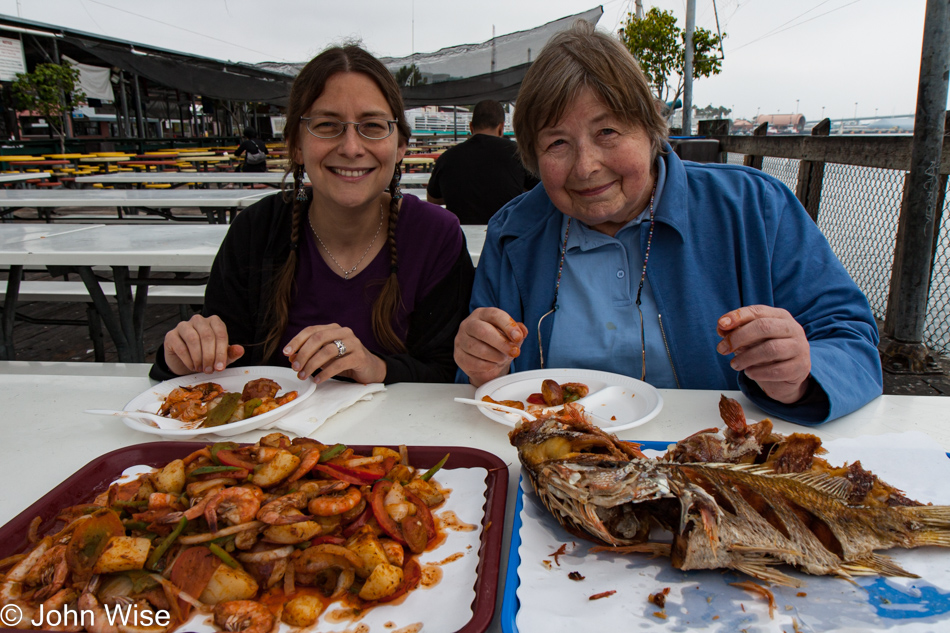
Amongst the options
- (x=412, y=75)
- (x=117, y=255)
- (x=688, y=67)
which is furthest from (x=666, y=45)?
(x=117, y=255)

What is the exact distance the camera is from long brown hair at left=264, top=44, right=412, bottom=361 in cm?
235

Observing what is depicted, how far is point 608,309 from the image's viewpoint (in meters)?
2.20

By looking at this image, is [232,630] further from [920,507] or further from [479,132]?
[479,132]

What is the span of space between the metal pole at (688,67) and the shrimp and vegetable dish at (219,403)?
15403 mm

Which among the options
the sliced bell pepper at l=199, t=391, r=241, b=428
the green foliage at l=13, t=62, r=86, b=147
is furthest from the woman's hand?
the green foliage at l=13, t=62, r=86, b=147

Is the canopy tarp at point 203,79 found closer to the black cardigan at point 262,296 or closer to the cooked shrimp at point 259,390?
the black cardigan at point 262,296

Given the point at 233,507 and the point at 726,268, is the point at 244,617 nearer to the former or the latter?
the point at 233,507

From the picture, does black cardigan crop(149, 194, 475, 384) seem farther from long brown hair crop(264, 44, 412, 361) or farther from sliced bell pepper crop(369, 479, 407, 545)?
sliced bell pepper crop(369, 479, 407, 545)

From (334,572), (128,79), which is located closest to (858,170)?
(334,572)

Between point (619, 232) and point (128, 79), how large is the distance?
2409 centimetres

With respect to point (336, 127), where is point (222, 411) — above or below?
below

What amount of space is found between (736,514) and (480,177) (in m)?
5.81

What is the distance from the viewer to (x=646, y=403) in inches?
66.6

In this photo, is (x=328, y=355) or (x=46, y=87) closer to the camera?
(x=328, y=355)
